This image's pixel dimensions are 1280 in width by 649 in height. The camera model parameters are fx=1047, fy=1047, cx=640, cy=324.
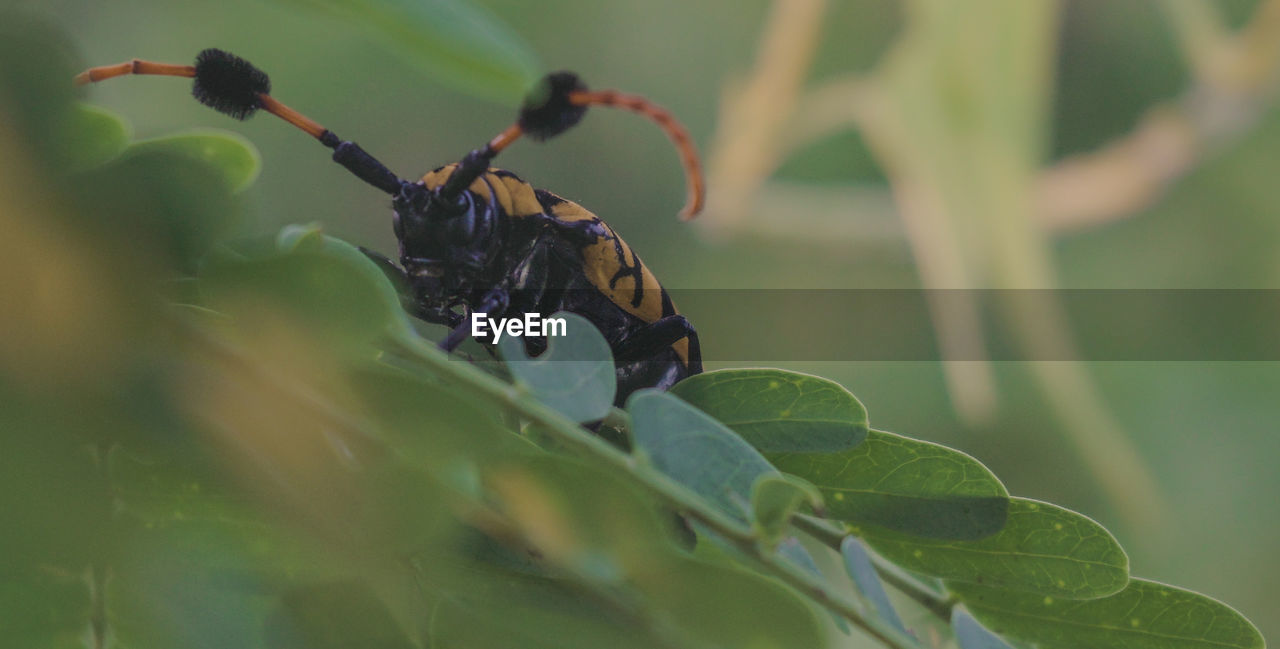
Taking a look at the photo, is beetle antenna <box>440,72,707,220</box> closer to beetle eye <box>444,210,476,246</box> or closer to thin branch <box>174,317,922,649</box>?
thin branch <box>174,317,922,649</box>

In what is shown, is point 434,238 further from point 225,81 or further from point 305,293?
point 305,293

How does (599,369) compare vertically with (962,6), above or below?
below

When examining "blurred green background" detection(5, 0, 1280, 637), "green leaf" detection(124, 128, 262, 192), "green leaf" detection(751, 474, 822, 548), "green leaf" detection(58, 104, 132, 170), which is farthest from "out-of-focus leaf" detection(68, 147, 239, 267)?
"blurred green background" detection(5, 0, 1280, 637)

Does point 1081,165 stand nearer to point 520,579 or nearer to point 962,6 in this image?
point 962,6

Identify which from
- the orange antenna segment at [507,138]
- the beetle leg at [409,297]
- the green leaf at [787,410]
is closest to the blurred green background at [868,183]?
the beetle leg at [409,297]

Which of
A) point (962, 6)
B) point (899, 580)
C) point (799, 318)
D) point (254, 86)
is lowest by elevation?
point (799, 318)

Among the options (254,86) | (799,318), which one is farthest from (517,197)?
(799,318)
